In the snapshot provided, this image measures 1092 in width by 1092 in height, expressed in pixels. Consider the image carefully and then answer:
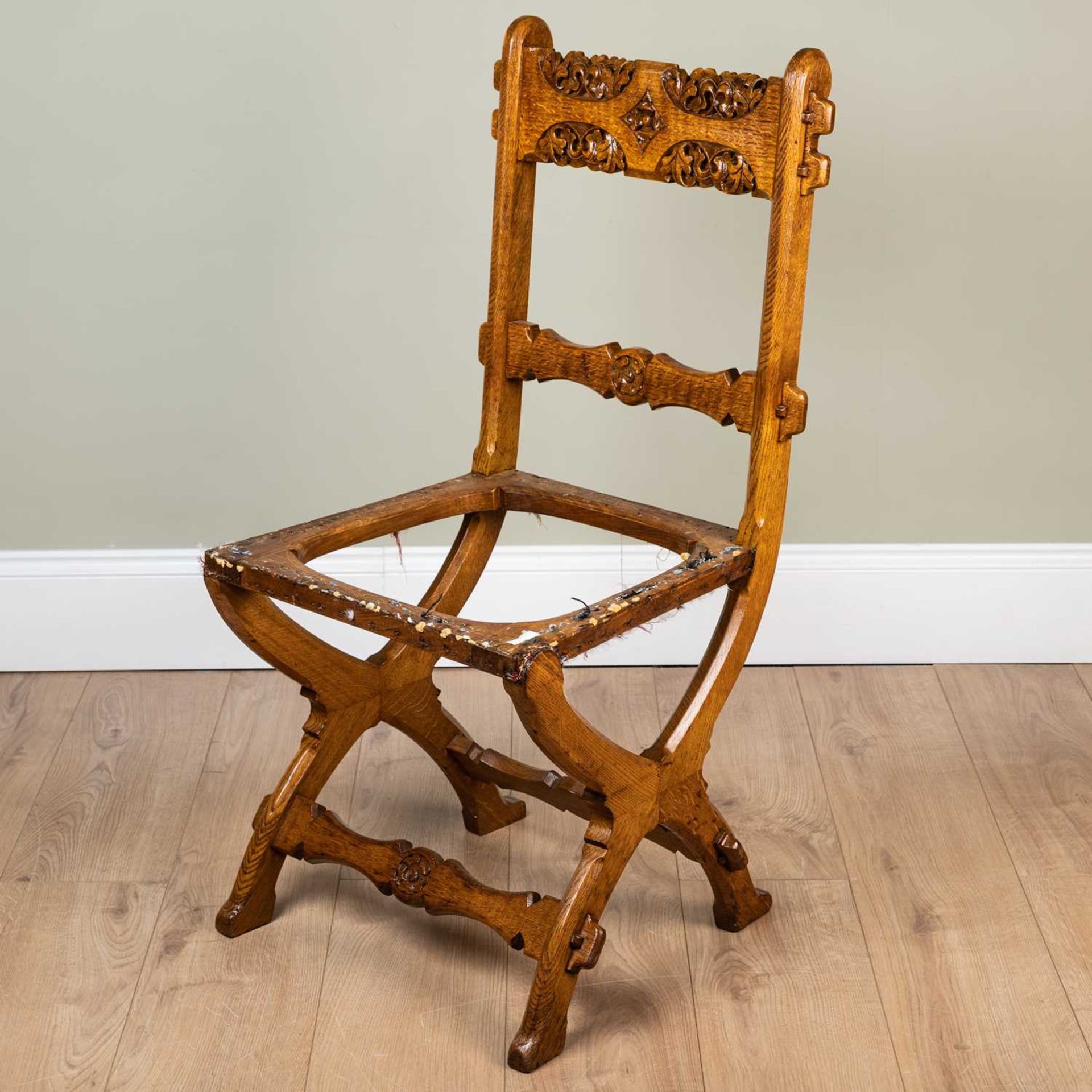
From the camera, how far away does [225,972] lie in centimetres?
178

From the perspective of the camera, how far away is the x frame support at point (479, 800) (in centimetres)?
161

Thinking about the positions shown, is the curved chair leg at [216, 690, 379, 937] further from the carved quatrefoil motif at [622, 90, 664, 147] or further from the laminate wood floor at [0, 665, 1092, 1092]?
the carved quatrefoil motif at [622, 90, 664, 147]

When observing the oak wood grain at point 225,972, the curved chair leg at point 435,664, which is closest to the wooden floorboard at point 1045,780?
the curved chair leg at point 435,664

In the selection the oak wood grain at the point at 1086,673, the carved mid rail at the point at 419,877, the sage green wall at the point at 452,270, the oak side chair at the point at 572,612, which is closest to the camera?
the oak side chair at the point at 572,612

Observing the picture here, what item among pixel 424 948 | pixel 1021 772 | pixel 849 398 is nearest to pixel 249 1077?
pixel 424 948

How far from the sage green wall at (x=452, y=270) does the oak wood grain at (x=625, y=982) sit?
0.67 meters

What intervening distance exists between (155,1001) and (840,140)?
1601 mm

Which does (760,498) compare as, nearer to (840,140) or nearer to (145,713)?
(840,140)

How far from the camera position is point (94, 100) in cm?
230

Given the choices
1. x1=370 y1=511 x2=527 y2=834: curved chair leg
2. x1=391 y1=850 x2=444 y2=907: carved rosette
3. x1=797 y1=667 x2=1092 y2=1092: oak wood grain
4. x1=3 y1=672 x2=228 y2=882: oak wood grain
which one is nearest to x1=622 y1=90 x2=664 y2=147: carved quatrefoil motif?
x1=370 y1=511 x2=527 y2=834: curved chair leg

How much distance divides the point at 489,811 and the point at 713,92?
3.35ft

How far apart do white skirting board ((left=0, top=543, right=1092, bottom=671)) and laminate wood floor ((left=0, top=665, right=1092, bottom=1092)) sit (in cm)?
6

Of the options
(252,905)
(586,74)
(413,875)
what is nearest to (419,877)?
(413,875)

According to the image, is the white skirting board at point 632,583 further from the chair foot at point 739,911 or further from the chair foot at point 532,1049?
the chair foot at point 532,1049
